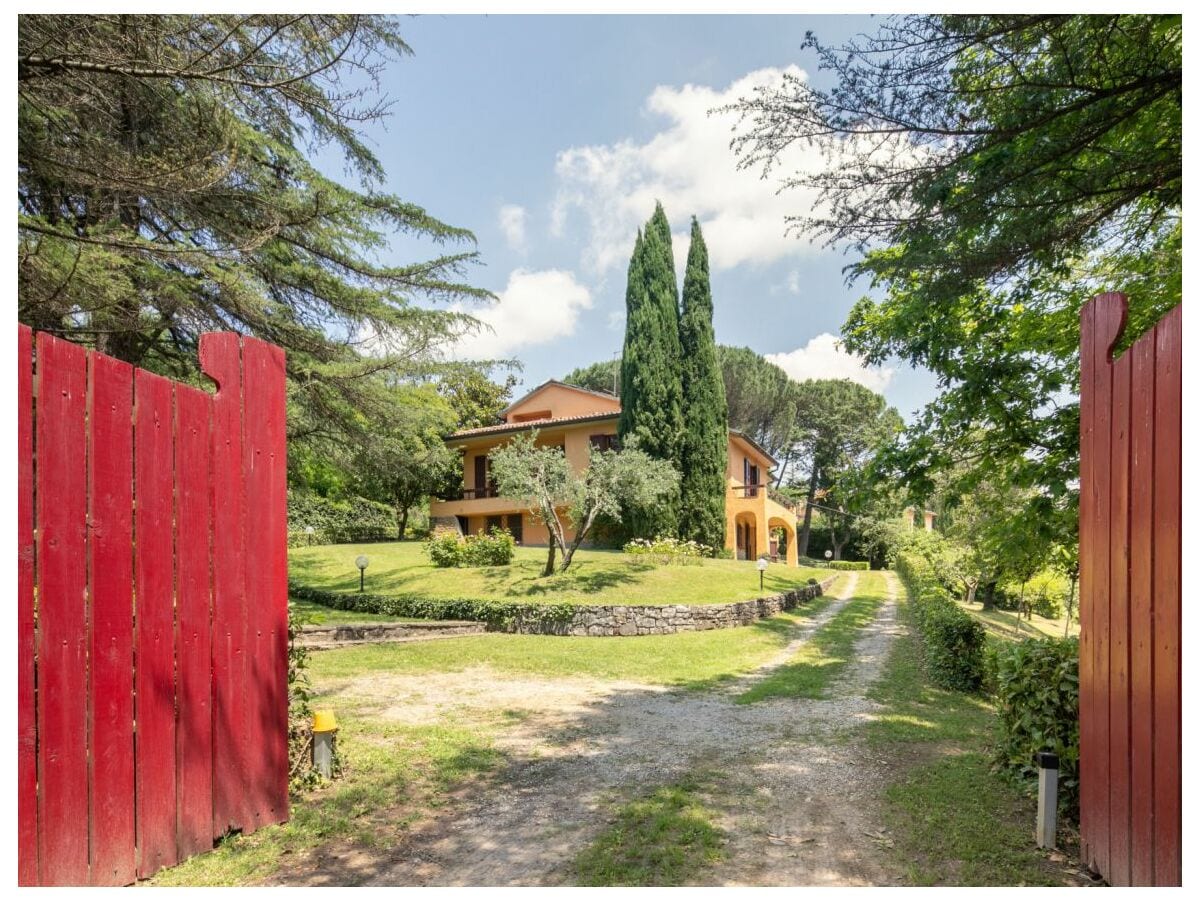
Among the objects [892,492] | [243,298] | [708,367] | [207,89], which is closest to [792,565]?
[708,367]

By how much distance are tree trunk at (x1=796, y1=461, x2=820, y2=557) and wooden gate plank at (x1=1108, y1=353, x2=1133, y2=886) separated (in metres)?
38.8

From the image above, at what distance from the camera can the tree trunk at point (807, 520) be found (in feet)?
135

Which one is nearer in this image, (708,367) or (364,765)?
(364,765)

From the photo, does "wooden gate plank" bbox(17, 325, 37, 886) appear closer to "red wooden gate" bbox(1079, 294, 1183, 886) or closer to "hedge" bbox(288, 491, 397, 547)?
"red wooden gate" bbox(1079, 294, 1183, 886)

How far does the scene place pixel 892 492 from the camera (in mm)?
7215

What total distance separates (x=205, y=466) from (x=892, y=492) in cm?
662

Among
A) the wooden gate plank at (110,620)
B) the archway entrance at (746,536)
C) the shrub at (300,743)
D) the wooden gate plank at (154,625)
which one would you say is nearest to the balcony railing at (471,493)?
the archway entrance at (746,536)

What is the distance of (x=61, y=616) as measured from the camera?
254 centimetres

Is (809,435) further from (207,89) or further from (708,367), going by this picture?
(207,89)

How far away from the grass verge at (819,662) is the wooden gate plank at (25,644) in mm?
7010

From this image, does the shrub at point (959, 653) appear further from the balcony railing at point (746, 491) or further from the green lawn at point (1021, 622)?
the balcony railing at point (746, 491)

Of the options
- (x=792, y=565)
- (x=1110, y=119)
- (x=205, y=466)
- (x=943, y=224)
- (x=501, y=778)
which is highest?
(x=1110, y=119)

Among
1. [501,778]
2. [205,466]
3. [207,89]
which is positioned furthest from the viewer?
[207,89]

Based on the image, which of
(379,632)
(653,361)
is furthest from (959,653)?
(653,361)
